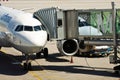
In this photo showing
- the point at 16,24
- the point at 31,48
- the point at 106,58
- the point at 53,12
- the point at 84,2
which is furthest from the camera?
the point at 84,2

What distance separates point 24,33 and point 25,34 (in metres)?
Answer: 0.16

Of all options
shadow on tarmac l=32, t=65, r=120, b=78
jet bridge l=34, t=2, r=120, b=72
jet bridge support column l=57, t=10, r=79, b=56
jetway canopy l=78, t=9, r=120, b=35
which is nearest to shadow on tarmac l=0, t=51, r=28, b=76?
shadow on tarmac l=32, t=65, r=120, b=78

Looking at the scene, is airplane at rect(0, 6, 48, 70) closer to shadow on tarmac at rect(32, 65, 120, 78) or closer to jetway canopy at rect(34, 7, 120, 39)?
jetway canopy at rect(34, 7, 120, 39)

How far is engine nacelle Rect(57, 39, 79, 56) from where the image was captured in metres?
29.3

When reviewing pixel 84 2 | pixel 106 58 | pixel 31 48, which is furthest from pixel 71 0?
pixel 31 48

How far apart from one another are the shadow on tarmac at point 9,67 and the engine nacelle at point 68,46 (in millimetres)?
3657

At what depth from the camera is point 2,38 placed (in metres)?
29.0

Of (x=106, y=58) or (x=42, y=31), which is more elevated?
(x=42, y=31)

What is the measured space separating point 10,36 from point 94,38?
609 cm

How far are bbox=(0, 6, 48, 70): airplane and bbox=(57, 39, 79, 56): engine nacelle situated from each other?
2787mm

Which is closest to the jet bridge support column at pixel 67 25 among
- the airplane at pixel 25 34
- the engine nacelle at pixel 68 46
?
the engine nacelle at pixel 68 46

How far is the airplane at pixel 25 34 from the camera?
25078 mm

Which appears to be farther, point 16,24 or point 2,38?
point 2,38

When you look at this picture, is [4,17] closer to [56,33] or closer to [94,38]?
[56,33]
